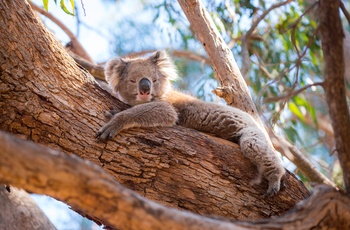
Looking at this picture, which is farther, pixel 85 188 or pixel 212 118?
pixel 212 118

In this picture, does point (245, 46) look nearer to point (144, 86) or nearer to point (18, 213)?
point (144, 86)

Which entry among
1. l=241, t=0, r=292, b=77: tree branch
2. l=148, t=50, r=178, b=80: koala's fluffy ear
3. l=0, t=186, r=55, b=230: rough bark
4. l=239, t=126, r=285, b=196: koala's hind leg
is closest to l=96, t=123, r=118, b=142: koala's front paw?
l=0, t=186, r=55, b=230: rough bark

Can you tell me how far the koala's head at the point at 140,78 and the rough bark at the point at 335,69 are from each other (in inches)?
80.5

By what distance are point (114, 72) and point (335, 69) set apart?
2.43 meters

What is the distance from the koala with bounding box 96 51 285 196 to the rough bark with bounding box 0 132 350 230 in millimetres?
1175

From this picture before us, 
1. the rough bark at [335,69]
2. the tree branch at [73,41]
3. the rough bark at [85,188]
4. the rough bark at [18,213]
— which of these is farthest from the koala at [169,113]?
the tree branch at [73,41]

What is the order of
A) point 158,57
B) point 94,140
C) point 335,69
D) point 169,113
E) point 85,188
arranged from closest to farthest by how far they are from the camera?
point 85,188 < point 335,69 < point 94,140 < point 169,113 < point 158,57

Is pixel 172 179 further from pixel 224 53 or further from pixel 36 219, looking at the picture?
pixel 224 53

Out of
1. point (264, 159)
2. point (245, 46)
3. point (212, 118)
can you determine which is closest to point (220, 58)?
point (212, 118)

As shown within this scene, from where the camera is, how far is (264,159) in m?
2.98

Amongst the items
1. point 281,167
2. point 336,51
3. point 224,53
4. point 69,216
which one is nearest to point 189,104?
point 224,53

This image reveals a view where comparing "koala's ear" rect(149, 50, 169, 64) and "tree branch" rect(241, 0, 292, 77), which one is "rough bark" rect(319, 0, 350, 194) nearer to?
"koala's ear" rect(149, 50, 169, 64)

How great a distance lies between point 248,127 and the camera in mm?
3447

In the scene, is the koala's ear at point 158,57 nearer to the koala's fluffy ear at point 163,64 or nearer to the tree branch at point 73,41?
the koala's fluffy ear at point 163,64
